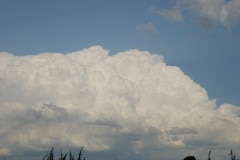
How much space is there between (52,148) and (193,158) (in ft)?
152

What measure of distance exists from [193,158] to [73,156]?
153ft

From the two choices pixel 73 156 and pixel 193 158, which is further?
pixel 73 156

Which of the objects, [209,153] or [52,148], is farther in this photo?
[52,148]

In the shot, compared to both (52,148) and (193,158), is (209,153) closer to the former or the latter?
(193,158)

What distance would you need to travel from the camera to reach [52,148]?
109 meters

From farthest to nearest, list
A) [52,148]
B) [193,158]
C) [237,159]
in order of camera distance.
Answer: [52,148]
[237,159]
[193,158]

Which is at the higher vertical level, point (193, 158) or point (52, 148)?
point (52, 148)

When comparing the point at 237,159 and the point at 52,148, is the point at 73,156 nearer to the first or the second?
the point at 52,148

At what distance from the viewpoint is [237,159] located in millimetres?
84500

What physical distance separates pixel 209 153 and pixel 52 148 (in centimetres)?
4273

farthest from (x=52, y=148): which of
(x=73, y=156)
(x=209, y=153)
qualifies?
(x=209, y=153)

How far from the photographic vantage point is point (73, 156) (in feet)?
370

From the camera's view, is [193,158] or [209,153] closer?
[193,158]

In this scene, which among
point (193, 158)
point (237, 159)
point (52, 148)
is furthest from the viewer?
point (52, 148)
